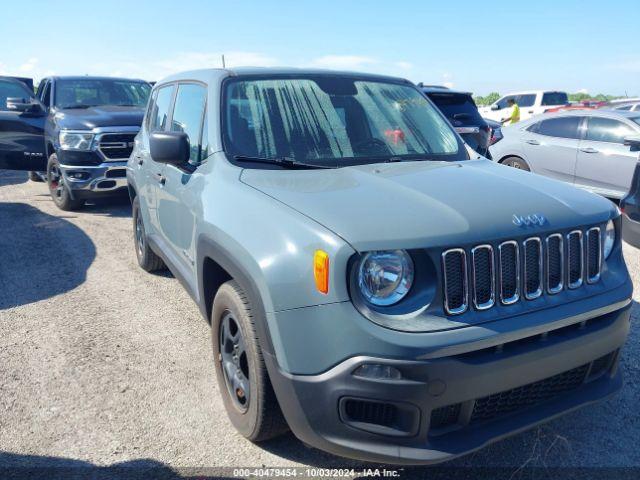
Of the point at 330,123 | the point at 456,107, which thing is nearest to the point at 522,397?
the point at 330,123

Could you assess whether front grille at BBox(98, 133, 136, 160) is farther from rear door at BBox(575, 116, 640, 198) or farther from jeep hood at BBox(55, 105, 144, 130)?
rear door at BBox(575, 116, 640, 198)

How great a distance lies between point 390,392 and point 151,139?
2102 mm

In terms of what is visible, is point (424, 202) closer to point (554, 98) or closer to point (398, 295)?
point (398, 295)

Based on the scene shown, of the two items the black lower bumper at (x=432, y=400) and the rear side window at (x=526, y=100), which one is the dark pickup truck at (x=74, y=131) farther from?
the rear side window at (x=526, y=100)

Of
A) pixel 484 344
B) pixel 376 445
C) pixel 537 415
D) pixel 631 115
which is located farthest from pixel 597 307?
pixel 631 115

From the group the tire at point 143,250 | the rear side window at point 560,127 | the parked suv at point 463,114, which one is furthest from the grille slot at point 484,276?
the rear side window at point 560,127

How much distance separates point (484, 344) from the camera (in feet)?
6.81

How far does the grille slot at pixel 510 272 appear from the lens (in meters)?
2.24

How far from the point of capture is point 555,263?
7.87 feet

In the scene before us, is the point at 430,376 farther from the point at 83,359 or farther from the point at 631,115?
the point at 631,115

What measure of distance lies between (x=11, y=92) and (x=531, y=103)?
795 inches

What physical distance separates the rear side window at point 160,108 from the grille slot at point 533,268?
3129mm

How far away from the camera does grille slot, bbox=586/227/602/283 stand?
2.54m

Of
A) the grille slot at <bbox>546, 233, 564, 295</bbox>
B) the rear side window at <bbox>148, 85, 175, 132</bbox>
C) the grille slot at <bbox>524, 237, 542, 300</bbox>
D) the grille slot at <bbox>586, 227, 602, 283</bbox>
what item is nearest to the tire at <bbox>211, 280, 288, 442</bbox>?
the grille slot at <bbox>524, 237, 542, 300</bbox>
